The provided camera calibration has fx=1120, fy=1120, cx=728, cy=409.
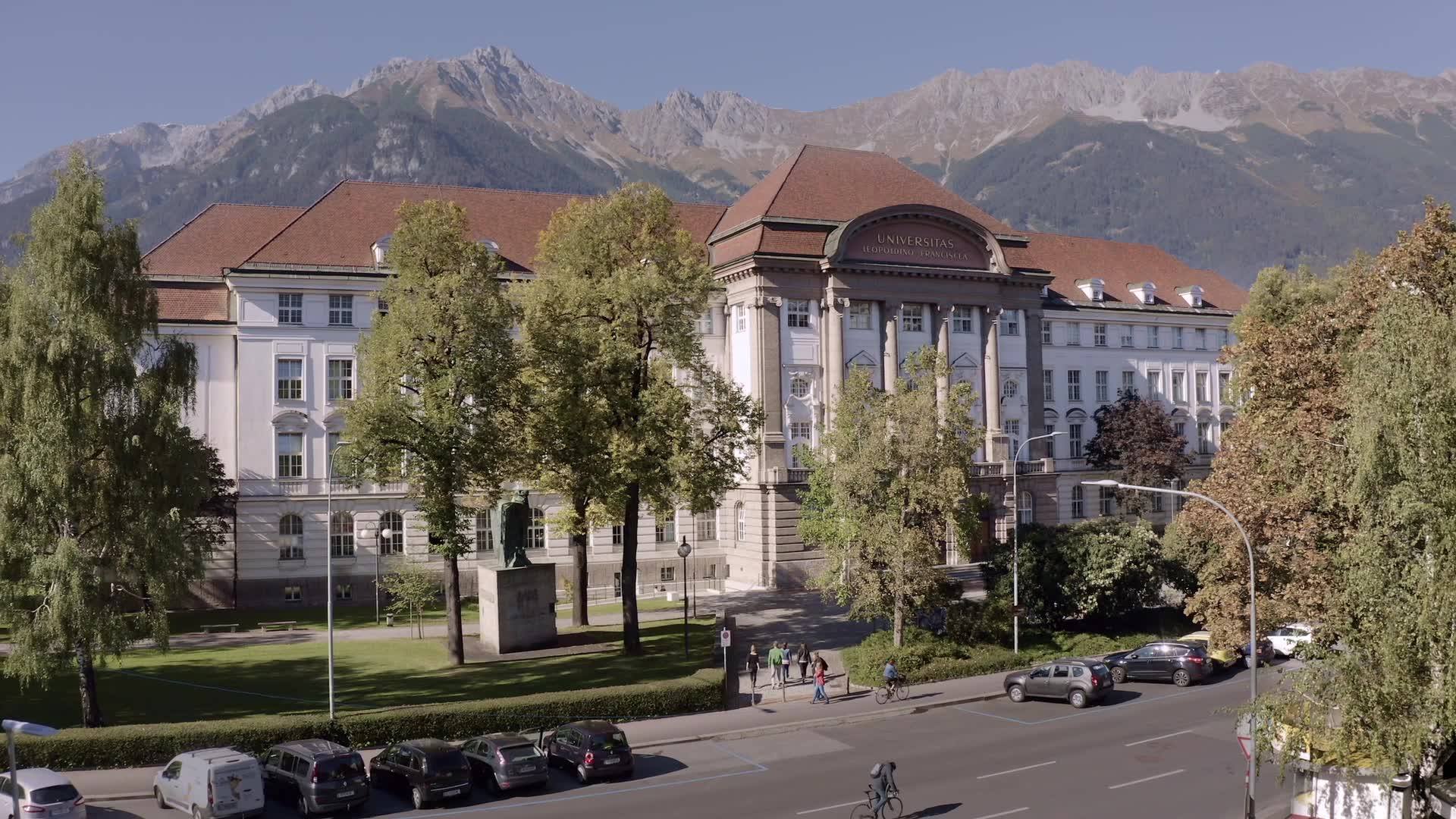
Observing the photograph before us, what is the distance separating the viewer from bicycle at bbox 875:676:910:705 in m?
40.0

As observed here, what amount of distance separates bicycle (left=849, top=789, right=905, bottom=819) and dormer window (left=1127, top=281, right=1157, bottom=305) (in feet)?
218

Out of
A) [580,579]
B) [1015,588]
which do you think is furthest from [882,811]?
[580,579]

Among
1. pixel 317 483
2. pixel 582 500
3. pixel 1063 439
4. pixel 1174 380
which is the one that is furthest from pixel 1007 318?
pixel 317 483

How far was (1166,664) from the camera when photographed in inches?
1684

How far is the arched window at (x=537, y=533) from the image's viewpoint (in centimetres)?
6291

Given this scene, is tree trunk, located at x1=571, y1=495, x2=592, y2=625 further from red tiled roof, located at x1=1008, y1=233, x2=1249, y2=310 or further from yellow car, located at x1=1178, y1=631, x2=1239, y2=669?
red tiled roof, located at x1=1008, y1=233, x2=1249, y2=310

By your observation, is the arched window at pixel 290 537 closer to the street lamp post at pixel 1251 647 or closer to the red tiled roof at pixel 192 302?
the red tiled roof at pixel 192 302

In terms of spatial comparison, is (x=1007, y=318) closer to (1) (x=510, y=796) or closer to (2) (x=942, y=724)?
(2) (x=942, y=724)

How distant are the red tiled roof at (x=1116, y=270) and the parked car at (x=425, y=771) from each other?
63598 mm

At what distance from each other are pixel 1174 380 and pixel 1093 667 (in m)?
52.2

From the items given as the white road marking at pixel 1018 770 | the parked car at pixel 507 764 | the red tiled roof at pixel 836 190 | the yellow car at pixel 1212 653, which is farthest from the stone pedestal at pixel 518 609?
the red tiled roof at pixel 836 190

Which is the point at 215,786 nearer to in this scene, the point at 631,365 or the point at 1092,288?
the point at 631,365

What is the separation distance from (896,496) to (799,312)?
22950mm

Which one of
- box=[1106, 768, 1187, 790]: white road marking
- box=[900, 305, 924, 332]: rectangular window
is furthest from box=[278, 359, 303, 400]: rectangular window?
box=[1106, 768, 1187, 790]: white road marking
